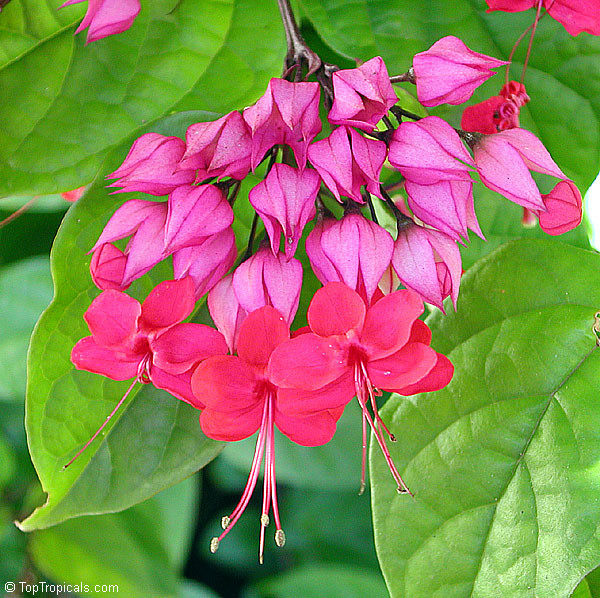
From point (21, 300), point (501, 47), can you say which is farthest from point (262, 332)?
point (21, 300)

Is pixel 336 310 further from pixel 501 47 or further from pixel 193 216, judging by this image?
pixel 501 47

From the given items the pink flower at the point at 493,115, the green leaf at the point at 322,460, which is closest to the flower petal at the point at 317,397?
the pink flower at the point at 493,115

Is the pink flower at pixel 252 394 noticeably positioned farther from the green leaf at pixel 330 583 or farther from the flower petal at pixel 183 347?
the green leaf at pixel 330 583

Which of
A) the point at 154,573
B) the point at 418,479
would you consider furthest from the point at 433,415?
the point at 154,573

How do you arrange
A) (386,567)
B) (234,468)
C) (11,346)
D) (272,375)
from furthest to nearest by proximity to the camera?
(234,468) → (11,346) → (386,567) → (272,375)

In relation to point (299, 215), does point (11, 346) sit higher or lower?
lower

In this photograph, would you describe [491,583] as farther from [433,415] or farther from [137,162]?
[137,162]

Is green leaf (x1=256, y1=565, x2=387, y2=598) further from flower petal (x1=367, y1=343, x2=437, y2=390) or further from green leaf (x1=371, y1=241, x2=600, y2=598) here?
flower petal (x1=367, y1=343, x2=437, y2=390)
